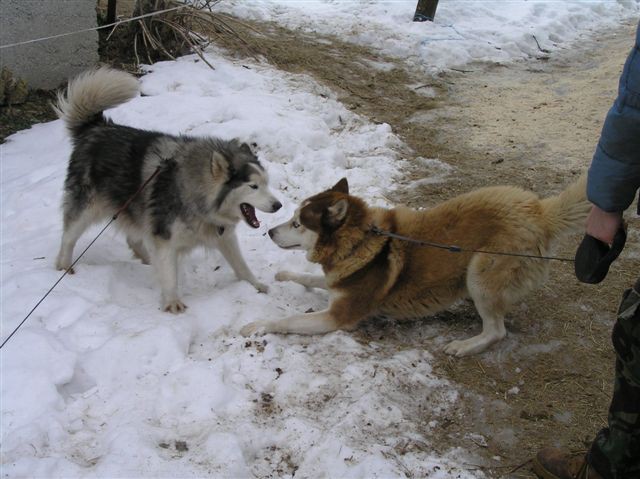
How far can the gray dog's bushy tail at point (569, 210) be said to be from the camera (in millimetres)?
3385

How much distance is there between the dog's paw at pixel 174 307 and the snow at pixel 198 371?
7cm

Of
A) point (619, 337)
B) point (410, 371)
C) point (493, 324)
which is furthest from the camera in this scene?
point (493, 324)

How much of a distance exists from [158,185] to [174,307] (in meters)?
0.96

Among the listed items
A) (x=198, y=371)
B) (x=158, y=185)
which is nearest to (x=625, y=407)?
(x=198, y=371)

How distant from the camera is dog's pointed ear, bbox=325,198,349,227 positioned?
12.5 ft

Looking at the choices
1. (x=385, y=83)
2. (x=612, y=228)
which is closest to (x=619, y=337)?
(x=612, y=228)

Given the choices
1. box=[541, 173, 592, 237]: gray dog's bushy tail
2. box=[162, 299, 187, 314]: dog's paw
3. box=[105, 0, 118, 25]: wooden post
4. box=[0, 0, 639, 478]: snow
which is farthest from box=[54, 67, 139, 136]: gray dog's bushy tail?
box=[105, 0, 118, 25]: wooden post

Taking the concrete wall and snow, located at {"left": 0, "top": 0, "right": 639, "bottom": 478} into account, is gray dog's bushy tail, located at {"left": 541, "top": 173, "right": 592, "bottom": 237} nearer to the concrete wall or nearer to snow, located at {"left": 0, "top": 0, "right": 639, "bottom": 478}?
snow, located at {"left": 0, "top": 0, "right": 639, "bottom": 478}

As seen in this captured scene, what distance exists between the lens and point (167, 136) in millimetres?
4352

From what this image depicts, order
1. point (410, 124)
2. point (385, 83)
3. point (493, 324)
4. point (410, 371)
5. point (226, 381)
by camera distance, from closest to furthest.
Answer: point (226, 381) < point (410, 371) < point (493, 324) < point (410, 124) < point (385, 83)

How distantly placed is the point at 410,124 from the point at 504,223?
432cm

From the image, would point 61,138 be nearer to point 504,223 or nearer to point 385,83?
point 385,83

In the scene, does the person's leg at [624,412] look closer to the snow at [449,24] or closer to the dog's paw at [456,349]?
the dog's paw at [456,349]

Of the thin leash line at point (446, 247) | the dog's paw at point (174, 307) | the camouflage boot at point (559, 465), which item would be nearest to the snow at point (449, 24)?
the thin leash line at point (446, 247)
